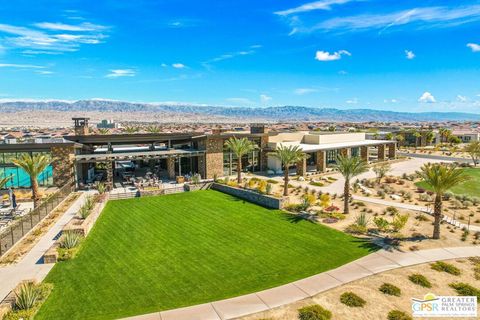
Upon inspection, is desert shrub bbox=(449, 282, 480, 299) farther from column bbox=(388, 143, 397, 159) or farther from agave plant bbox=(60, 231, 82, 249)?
column bbox=(388, 143, 397, 159)

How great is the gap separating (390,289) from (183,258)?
33.4ft

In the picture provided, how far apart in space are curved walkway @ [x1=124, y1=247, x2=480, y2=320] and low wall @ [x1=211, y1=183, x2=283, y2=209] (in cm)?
1022

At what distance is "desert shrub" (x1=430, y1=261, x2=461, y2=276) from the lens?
15712 mm

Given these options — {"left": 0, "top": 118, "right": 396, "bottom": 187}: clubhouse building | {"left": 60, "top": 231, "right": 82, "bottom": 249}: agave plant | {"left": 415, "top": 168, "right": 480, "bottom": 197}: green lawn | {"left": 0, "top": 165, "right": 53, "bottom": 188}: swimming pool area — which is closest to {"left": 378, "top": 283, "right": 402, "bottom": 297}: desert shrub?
{"left": 60, "top": 231, "right": 82, "bottom": 249}: agave plant

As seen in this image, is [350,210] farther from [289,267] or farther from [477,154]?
[477,154]

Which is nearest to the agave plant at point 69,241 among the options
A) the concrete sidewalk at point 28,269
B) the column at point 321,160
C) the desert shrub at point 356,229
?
the concrete sidewalk at point 28,269

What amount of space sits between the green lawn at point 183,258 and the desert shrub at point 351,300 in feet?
7.80

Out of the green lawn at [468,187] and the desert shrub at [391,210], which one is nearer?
the desert shrub at [391,210]

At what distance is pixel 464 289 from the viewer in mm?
14062

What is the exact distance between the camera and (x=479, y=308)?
42.2 ft

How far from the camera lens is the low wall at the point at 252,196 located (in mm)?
26870

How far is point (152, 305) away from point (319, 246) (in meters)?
10.1

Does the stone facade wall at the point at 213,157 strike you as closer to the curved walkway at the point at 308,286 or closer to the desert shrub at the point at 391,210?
the desert shrub at the point at 391,210

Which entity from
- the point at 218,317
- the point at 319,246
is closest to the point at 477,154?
the point at 319,246
